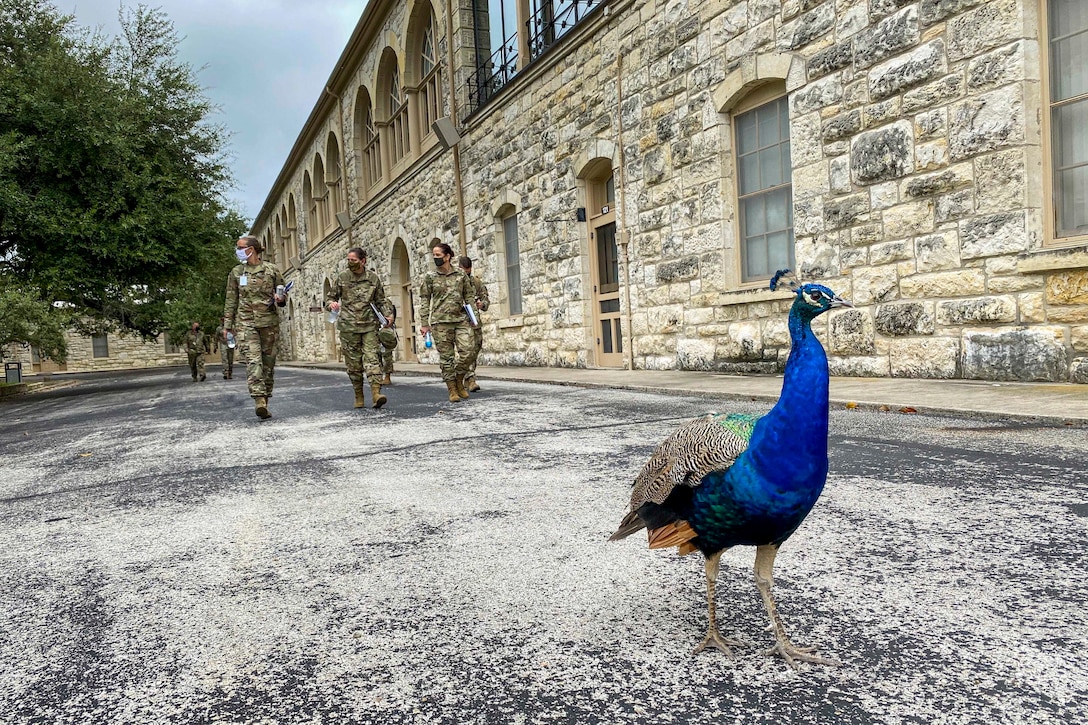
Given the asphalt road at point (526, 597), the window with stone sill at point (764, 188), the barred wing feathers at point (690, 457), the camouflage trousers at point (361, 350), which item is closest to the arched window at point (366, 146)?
the camouflage trousers at point (361, 350)

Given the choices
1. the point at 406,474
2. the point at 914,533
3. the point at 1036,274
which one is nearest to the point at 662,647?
the point at 914,533

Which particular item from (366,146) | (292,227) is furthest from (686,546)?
(292,227)

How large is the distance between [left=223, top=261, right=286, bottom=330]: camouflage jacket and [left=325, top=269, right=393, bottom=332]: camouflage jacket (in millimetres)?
777

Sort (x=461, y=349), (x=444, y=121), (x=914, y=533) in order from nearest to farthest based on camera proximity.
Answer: (x=914, y=533) < (x=461, y=349) < (x=444, y=121)

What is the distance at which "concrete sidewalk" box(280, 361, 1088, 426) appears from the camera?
209 inches

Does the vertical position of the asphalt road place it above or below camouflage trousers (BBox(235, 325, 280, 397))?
below

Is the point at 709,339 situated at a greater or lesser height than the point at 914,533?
greater

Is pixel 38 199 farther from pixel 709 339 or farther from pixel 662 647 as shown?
pixel 662 647

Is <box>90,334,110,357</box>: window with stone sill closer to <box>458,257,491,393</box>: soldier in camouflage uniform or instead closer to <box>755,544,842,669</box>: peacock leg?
<box>458,257,491,393</box>: soldier in camouflage uniform

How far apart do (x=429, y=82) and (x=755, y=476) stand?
66.3 ft

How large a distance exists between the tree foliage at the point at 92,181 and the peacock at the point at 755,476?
1643cm

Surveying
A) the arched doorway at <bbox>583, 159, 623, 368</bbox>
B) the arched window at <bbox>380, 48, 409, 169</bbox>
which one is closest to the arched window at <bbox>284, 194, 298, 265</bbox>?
the arched window at <bbox>380, 48, 409, 169</bbox>

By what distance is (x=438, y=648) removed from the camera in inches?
86.7

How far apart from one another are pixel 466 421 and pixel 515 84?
9.70 meters
